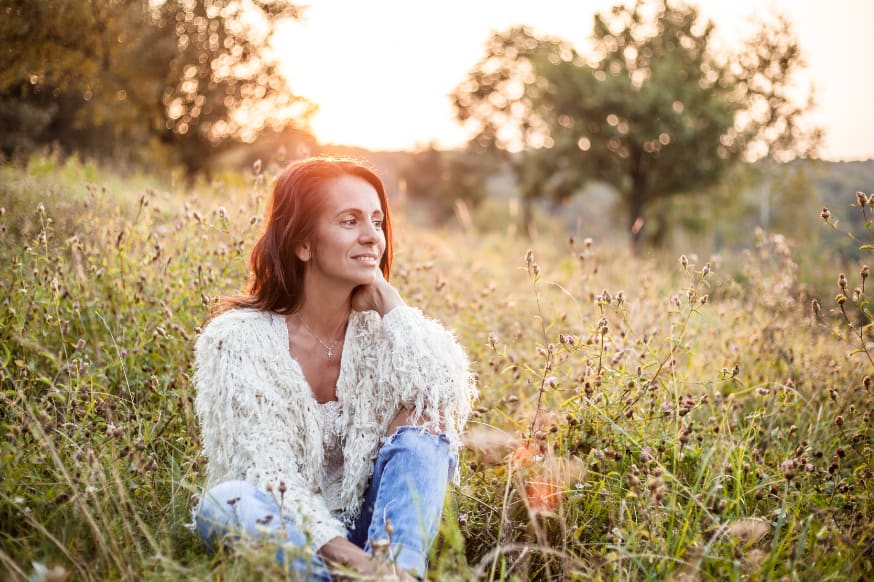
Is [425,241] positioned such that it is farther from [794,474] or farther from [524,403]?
[794,474]

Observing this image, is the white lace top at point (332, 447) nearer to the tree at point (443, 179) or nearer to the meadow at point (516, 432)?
the meadow at point (516, 432)

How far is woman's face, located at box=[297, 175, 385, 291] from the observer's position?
8.20 ft

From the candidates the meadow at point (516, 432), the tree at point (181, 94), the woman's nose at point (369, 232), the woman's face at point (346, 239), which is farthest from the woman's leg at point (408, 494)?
the tree at point (181, 94)

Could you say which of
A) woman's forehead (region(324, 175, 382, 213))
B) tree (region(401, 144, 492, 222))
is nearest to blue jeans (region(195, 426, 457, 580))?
woman's forehead (region(324, 175, 382, 213))

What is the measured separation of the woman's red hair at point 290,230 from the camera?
2.55 m

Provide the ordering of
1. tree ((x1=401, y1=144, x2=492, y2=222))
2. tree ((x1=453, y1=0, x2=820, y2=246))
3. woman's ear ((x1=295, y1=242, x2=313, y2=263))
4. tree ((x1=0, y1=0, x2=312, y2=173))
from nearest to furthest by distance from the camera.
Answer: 1. woman's ear ((x1=295, y1=242, x2=313, y2=263))
2. tree ((x1=0, y1=0, x2=312, y2=173))
3. tree ((x1=453, y1=0, x2=820, y2=246))
4. tree ((x1=401, y1=144, x2=492, y2=222))

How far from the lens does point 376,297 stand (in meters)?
2.64

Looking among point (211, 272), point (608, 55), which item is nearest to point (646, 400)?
point (211, 272)

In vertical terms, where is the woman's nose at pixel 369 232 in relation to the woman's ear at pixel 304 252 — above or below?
above

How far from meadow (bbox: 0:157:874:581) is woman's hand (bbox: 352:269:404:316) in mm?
467

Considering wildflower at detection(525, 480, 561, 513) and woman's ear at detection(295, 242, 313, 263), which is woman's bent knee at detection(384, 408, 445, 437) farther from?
woman's ear at detection(295, 242, 313, 263)

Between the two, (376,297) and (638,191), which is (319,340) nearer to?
(376,297)

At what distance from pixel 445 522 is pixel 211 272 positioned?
6.30 feet

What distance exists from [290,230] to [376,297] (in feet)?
1.49
